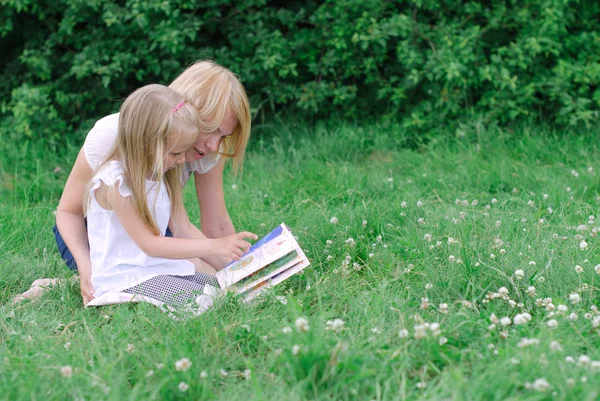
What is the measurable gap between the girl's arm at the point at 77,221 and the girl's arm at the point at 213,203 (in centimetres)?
57

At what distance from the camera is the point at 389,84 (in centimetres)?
560

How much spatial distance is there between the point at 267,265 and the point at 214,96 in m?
0.72

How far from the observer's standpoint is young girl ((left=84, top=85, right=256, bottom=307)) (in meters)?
2.73

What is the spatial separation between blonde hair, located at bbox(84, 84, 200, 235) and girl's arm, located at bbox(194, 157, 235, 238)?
573 millimetres

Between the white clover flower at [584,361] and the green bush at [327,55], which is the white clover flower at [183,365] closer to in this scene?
the white clover flower at [584,361]

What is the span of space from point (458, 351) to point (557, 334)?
340 millimetres

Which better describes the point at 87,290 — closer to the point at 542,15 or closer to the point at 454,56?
the point at 454,56

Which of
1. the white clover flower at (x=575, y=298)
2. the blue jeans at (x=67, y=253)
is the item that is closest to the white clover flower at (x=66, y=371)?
the blue jeans at (x=67, y=253)

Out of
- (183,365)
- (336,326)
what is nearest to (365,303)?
(336,326)

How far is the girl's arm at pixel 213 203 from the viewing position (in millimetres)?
3393

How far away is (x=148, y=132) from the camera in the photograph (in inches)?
107

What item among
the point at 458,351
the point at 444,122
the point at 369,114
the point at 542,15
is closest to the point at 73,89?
the point at 369,114

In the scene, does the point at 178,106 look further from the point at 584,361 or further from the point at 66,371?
the point at 584,361

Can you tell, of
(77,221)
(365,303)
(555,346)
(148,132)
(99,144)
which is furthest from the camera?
(77,221)
